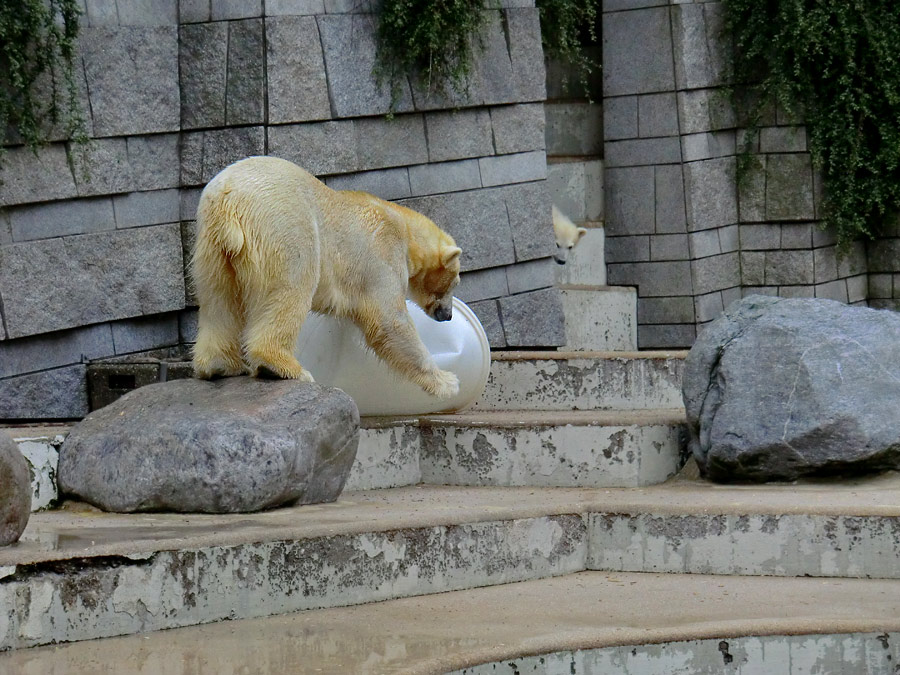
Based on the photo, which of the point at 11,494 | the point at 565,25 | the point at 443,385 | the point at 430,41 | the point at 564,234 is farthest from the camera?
the point at 564,234

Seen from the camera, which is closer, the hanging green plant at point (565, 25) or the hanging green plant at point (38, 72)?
the hanging green plant at point (38, 72)

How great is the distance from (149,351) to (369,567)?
2434 mm

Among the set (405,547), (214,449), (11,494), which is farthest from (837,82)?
(11,494)

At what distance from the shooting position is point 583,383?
6148 millimetres

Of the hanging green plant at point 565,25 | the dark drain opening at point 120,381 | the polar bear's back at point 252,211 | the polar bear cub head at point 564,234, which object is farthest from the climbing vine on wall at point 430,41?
the polar bear's back at point 252,211

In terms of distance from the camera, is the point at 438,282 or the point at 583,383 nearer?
the point at 438,282

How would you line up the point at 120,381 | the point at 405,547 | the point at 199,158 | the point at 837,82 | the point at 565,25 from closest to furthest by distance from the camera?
the point at 405,547 < the point at 120,381 < the point at 199,158 < the point at 565,25 < the point at 837,82

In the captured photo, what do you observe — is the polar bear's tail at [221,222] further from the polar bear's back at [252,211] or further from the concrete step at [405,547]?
the concrete step at [405,547]

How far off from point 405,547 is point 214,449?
2.17 ft

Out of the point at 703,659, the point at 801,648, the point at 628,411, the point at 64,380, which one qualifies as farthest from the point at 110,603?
the point at 628,411

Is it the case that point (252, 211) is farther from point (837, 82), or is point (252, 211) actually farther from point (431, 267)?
point (837, 82)

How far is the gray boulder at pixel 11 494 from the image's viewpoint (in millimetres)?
3488

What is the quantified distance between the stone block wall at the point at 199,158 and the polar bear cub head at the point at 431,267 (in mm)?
1271

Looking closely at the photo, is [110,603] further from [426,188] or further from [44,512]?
[426,188]
